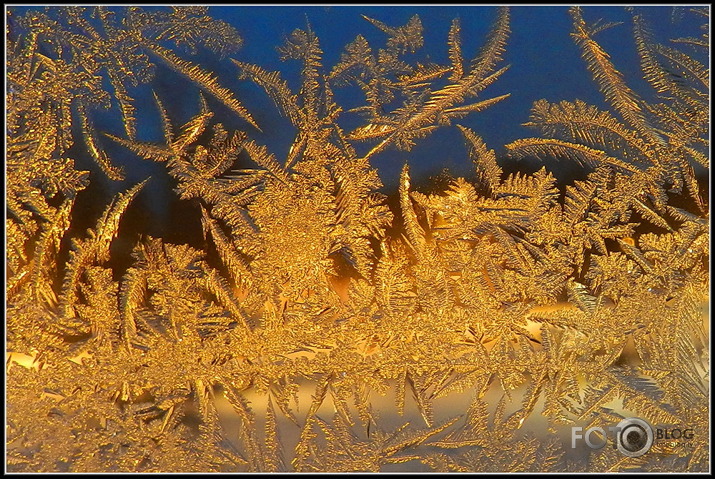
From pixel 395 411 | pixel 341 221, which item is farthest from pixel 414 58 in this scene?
pixel 395 411

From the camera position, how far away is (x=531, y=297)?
2.40ft

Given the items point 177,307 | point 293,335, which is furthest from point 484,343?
point 177,307

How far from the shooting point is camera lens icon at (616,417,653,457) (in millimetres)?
744

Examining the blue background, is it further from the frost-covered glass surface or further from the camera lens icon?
the camera lens icon

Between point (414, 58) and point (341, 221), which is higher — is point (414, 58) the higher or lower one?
the higher one

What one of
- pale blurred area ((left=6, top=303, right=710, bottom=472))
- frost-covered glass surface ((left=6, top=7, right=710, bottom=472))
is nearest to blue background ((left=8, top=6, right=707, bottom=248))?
frost-covered glass surface ((left=6, top=7, right=710, bottom=472))

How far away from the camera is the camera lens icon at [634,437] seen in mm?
744

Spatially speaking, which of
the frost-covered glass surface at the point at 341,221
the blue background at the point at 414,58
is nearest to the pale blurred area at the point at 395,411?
the frost-covered glass surface at the point at 341,221

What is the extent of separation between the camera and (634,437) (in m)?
0.75

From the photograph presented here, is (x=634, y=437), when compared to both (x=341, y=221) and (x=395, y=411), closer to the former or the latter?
(x=395, y=411)

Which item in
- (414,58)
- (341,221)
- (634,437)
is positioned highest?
(414,58)

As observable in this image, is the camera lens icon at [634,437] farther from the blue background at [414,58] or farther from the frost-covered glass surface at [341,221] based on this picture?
the blue background at [414,58]

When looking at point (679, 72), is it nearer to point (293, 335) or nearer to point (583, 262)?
point (583, 262)

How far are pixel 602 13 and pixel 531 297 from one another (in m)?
0.31
